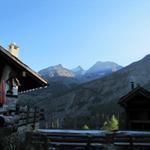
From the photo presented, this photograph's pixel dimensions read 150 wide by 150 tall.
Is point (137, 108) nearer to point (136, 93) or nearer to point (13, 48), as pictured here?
point (136, 93)

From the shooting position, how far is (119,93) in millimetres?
105688

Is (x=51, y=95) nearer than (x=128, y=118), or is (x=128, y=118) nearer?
(x=128, y=118)

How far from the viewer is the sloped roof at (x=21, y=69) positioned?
17047mm

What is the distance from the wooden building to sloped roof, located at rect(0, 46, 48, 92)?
10734mm

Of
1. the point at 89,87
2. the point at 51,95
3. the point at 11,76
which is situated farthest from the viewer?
the point at 51,95

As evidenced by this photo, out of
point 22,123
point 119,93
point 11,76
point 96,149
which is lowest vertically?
point 96,149

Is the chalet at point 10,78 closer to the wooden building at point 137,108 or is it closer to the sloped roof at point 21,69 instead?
the sloped roof at point 21,69

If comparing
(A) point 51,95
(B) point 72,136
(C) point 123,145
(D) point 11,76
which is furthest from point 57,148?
(A) point 51,95

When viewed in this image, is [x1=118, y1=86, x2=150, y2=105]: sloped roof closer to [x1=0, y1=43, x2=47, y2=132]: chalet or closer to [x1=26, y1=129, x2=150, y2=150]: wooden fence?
[x1=26, y1=129, x2=150, y2=150]: wooden fence

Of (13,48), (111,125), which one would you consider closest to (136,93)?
(111,125)

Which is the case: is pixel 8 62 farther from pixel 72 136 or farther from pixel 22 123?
pixel 72 136

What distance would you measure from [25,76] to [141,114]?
13.4m

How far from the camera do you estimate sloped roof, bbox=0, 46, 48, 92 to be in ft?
55.9

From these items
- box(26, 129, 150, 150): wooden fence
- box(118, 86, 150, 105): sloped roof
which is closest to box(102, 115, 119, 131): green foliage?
box(118, 86, 150, 105): sloped roof
